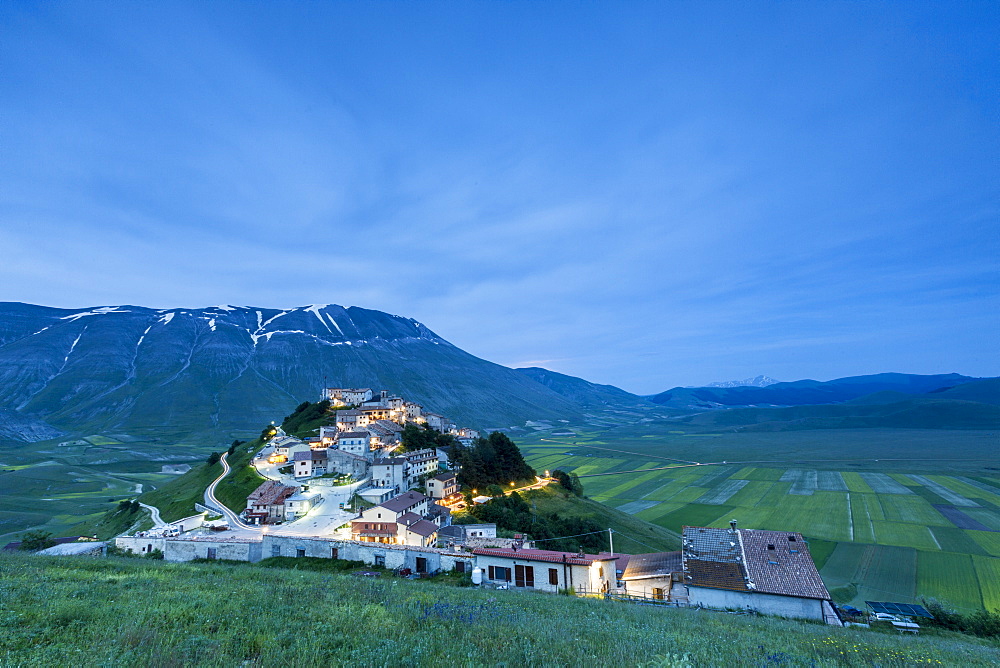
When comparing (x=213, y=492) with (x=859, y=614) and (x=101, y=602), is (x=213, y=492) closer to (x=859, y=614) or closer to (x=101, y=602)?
(x=101, y=602)

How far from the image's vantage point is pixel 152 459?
141625mm

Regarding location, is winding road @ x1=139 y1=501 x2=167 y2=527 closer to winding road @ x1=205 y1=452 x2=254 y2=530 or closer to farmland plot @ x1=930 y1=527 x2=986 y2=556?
winding road @ x1=205 y1=452 x2=254 y2=530

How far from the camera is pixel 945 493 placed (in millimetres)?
91438

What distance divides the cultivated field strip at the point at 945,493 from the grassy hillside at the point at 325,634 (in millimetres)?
103048

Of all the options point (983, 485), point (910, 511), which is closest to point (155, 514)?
A: point (910, 511)

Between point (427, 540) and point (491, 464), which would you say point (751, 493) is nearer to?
point (491, 464)

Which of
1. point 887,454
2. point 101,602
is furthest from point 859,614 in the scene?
point 887,454

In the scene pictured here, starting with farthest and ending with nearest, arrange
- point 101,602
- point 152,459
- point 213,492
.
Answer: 1. point 152,459
2. point 213,492
3. point 101,602

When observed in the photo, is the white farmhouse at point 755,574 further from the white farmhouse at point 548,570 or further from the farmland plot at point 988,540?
the farmland plot at point 988,540

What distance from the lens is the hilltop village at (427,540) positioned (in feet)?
94.4

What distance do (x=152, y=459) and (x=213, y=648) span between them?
177569 millimetres

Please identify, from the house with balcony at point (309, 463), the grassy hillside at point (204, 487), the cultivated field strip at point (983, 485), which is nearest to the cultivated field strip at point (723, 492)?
the cultivated field strip at point (983, 485)

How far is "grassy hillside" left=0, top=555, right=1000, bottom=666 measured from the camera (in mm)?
7270

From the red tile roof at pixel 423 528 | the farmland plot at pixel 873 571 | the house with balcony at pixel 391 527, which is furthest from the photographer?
the red tile roof at pixel 423 528
